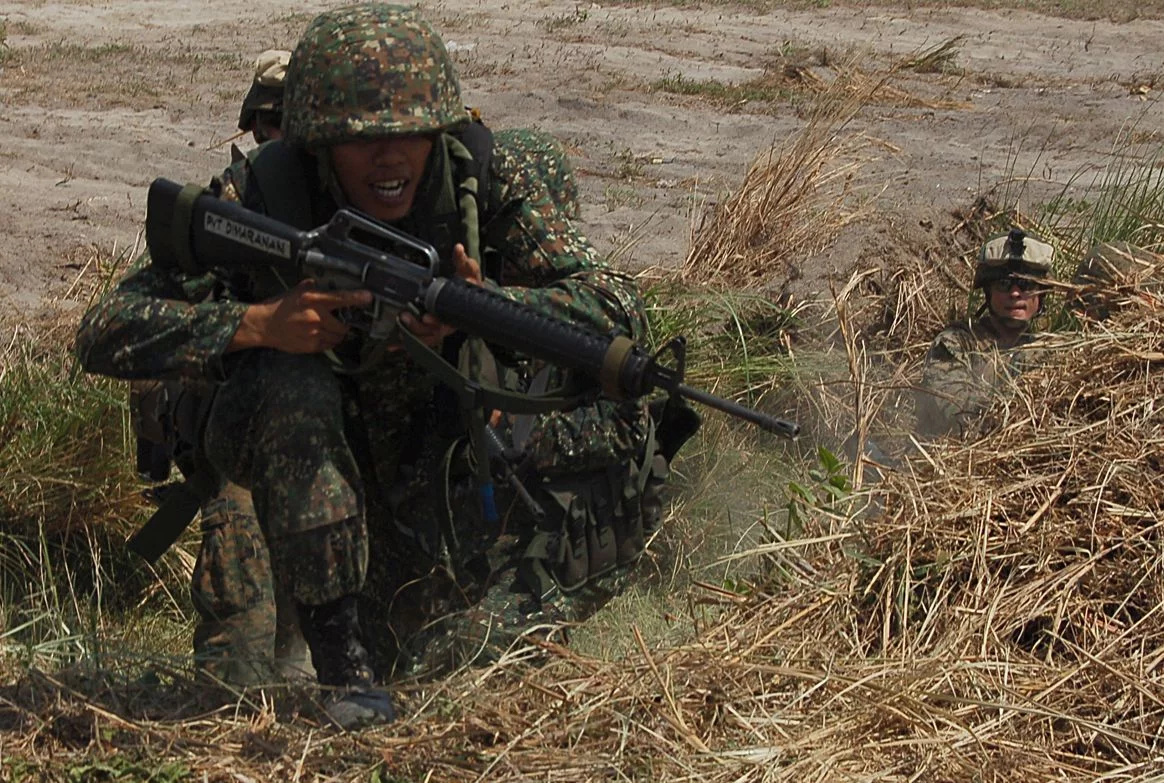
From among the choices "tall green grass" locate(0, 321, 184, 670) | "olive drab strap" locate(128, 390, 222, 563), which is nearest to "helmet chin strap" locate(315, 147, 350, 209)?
"olive drab strap" locate(128, 390, 222, 563)

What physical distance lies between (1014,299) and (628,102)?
16.7ft

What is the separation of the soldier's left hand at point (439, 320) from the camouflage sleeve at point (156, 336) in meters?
0.35

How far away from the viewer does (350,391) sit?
12.4 feet

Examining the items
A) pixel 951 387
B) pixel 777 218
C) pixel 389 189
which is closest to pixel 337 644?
pixel 389 189

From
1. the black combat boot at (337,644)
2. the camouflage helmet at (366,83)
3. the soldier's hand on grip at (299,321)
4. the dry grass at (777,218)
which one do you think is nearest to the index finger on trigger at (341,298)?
the soldier's hand on grip at (299,321)

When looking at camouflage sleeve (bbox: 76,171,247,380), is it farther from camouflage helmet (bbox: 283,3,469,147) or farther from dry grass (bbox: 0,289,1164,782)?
dry grass (bbox: 0,289,1164,782)

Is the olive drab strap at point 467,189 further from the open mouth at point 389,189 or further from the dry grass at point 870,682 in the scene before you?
the dry grass at point 870,682

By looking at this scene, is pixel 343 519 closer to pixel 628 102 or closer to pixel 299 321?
pixel 299 321

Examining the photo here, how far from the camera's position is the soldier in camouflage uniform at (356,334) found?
134 inches

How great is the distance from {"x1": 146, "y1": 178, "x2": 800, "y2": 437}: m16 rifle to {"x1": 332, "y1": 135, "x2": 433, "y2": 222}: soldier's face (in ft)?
0.34

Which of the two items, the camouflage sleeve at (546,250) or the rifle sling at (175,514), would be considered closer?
the camouflage sleeve at (546,250)

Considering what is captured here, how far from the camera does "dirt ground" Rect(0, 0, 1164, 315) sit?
722 centimetres

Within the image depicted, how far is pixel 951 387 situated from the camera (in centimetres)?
523

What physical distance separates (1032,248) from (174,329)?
3259mm
